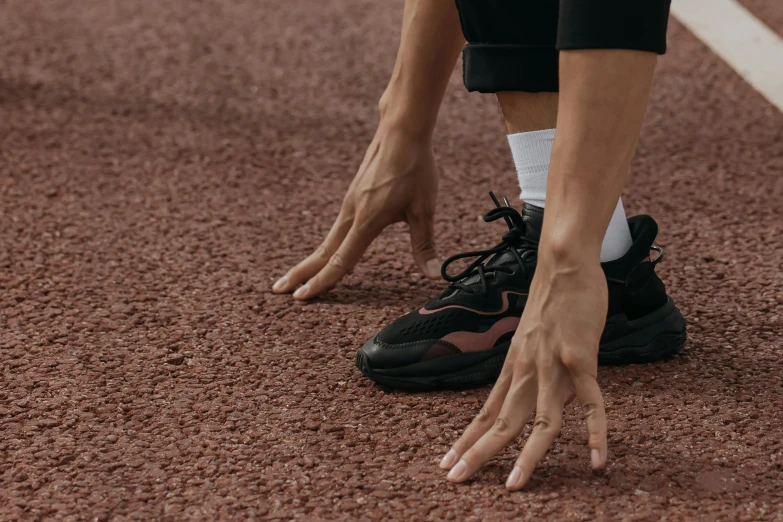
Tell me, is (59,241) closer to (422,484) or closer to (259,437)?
(259,437)

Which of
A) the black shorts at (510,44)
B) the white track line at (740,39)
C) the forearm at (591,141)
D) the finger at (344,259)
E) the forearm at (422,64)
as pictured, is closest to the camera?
the forearm at (591,141)

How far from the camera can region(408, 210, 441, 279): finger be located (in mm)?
1901

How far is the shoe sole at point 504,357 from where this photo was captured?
1.54 meters

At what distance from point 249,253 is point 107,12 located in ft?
7.96

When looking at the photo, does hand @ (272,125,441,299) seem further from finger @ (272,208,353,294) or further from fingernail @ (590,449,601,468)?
fingernail @ (590,449,601,468)

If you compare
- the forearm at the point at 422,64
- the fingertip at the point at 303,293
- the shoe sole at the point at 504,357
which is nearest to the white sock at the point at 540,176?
the shoe sole at the point at 504,357

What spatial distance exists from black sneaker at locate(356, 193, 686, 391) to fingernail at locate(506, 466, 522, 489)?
30cm

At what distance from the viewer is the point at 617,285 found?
1.54m

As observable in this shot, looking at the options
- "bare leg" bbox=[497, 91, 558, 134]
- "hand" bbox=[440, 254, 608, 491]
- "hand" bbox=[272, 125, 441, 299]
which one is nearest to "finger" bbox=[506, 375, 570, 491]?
"hand" bbox=[440, 254, 608, 491]

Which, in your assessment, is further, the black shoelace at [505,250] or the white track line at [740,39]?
the white track line at [740,39]

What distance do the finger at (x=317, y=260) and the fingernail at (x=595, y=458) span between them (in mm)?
777

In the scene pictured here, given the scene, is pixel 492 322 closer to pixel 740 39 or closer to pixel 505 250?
pixel 505 250

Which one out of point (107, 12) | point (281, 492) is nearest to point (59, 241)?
point (281, 492)

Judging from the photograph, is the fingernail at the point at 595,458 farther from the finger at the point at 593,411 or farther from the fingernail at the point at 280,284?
the fingernail at the point at 280,284
